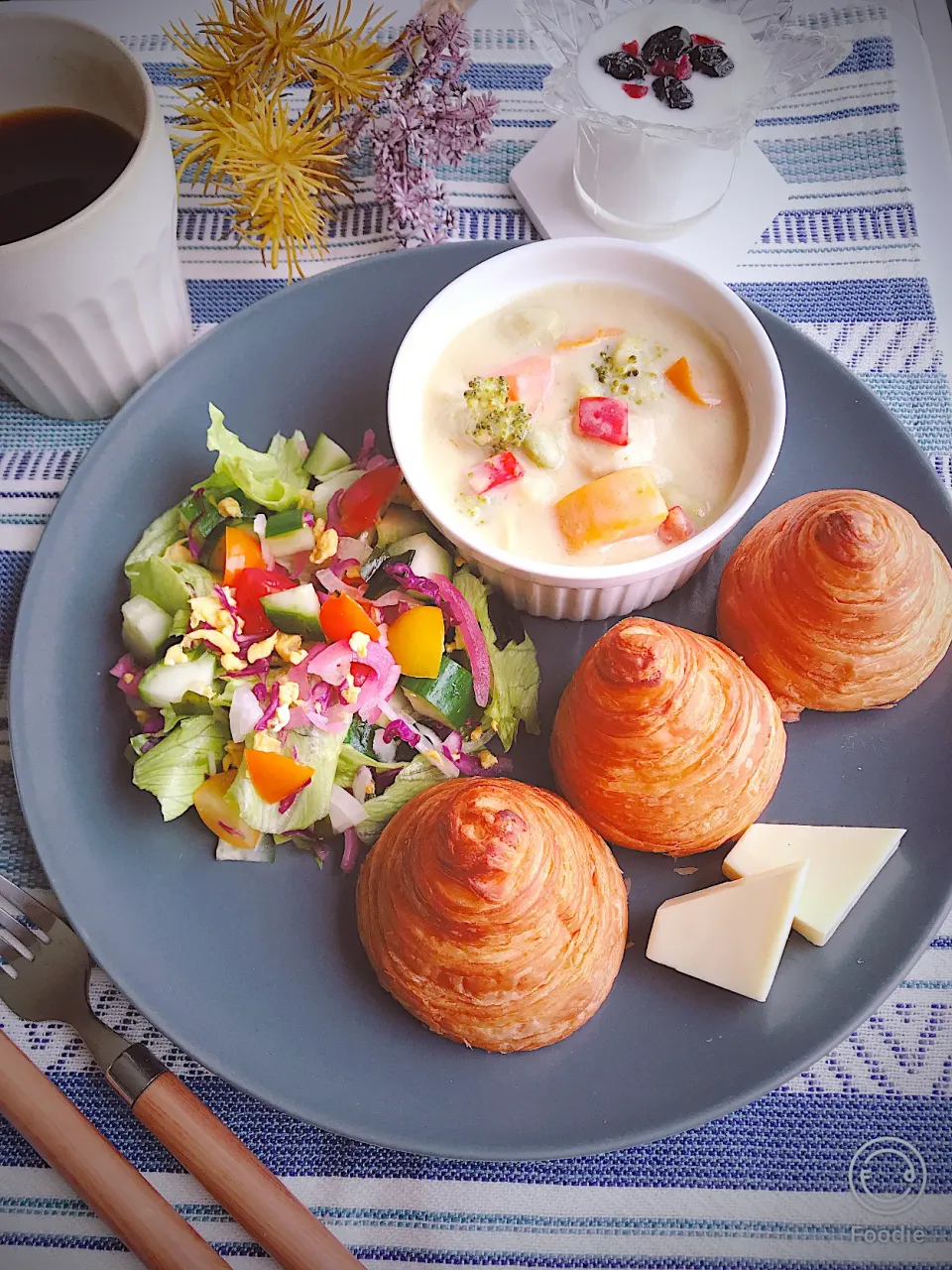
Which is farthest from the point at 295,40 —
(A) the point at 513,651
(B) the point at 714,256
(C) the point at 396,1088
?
(C) the point at 396,1088

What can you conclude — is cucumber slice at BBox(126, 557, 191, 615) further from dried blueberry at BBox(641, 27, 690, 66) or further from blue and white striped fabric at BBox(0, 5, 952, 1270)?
dried blueberry at BBox(641, 27, 690, 66)

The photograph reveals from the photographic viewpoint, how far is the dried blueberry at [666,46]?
2387 mm

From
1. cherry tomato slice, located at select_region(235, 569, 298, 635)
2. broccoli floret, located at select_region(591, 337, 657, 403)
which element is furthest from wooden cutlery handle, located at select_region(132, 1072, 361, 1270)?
broccoli floret, located at select_region(591, 337, 657, 403)

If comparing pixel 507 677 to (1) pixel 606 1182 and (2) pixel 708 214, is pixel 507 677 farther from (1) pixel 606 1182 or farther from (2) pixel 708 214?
(2) pixel 708 214

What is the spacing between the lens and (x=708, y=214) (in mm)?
2666

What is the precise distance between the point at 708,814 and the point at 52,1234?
4.68 ft

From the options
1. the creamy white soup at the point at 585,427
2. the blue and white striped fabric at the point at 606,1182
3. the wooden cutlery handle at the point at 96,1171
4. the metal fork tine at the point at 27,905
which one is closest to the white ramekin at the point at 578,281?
the creamy white soup at the point at 585,427

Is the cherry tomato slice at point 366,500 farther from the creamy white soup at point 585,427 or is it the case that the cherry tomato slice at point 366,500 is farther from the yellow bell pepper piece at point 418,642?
the yellow bell pepper piece at point 418,642

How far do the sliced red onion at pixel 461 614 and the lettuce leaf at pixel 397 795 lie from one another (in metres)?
0.17

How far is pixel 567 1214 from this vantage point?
6.43 feet

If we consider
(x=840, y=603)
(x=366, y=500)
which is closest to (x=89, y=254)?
(x=366, y=500)

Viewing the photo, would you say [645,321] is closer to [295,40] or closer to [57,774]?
[295,40]

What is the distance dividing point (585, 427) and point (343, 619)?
0.60 m

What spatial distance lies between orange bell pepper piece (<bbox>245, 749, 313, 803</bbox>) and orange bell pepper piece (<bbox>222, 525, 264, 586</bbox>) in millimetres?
384
